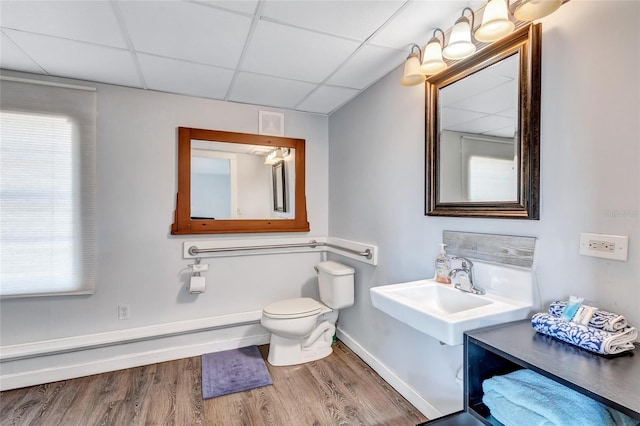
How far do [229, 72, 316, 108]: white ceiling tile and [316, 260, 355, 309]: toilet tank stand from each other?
58.7 inches

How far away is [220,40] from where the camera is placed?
1756mm

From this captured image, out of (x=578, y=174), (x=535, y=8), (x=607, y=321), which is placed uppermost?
(x=535, y=8)

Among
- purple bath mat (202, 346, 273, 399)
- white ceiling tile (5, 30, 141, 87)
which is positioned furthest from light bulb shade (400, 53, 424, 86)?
purple bath mat (202, 346, 273, 399)

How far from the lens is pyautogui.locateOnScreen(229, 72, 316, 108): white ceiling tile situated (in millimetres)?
2291

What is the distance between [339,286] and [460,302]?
1.16 metres

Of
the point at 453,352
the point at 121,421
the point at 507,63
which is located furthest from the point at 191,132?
the point at 453,352

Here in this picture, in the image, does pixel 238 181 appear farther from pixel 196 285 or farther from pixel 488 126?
pixel 488 126

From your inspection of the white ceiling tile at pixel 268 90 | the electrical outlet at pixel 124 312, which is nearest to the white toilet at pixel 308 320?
the electrical outlet at pixel 124 312

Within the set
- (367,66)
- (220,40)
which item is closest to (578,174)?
(367,66)

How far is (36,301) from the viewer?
2227 mm

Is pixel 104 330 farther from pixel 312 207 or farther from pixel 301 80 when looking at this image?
pixel 301 80

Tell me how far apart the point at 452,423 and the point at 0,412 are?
2.60 meters

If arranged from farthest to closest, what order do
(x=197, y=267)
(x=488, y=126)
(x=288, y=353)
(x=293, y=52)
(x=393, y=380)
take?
(x=197, y=267) < (x=288, y=353) < (x=393, y=380) < (x=293, y=52) < (x=488, y=126)

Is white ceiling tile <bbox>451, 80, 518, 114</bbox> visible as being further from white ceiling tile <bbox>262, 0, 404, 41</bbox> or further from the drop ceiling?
white ceiling tile <bbox>262, 0, 404, 41</bbox>
